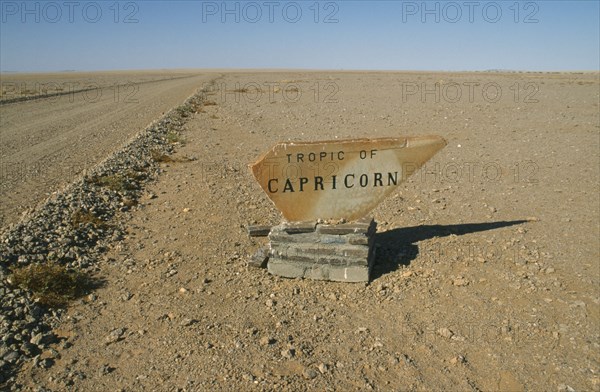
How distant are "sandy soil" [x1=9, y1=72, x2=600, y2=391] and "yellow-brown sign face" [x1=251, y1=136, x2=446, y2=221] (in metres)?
0.82

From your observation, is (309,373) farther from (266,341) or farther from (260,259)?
(260,259)

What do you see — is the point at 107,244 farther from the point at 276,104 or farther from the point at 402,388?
the point at 276,104

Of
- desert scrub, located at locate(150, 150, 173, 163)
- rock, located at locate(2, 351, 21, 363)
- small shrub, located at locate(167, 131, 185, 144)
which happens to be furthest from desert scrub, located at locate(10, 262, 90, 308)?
small shrub, located at locate(167, 131, 185, 144)

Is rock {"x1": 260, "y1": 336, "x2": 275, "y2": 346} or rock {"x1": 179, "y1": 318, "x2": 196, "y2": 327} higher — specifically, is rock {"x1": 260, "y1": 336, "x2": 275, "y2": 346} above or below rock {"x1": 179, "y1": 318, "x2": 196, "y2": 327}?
below

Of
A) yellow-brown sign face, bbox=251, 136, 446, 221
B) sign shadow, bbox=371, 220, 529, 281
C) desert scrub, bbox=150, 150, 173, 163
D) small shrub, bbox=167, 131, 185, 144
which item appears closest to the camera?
yellow-brown sign face, bbox=251, 136, 446, 221

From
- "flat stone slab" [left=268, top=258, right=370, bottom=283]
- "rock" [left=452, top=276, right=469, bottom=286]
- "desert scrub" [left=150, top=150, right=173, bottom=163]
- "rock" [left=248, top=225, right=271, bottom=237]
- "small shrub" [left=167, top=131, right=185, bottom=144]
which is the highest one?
"small shrub" [left=167, top=131, right=185, bottom=144]

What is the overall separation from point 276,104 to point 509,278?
22566mm

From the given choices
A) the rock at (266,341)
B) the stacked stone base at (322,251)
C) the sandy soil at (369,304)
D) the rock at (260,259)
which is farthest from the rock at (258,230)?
the rock at (266,341)

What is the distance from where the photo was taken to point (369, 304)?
4.71 meters

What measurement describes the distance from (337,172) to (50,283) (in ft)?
10.5

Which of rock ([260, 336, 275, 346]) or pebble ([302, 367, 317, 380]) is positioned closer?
pebble ([302, 367, 317, 380])

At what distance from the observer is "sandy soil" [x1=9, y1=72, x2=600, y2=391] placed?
3.68 m

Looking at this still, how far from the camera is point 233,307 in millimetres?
4688

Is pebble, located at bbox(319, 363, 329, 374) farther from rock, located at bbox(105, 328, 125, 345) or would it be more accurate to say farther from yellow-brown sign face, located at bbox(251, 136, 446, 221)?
yellow-brown sign face, located at bbox(251, 136, 446, 221)
